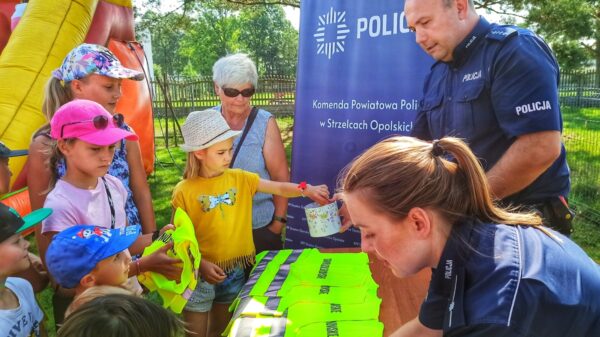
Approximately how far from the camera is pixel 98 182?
1.95 m

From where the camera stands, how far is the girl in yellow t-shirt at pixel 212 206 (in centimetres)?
209

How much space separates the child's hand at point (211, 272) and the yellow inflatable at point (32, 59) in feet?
9.84

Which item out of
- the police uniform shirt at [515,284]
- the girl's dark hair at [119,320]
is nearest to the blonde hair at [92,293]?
the girl's dark hair at [119,320]

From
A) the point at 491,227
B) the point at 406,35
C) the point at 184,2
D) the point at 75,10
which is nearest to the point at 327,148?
the point at 406,35

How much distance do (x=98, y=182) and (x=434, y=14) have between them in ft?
5.03

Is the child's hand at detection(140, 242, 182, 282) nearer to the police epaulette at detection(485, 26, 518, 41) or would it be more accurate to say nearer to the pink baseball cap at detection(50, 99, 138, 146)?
the pink baseball cap at detection(50, 99, 138, 146)

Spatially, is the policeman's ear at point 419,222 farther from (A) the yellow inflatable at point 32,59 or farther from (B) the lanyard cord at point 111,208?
(A) the yellow inflatable at point 32,59

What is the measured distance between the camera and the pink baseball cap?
180 cm

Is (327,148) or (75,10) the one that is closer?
(327,148)

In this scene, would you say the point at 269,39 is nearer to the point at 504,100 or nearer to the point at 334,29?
the point at 334,29

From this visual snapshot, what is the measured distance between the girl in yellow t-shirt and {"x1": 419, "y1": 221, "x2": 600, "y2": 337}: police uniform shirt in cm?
122

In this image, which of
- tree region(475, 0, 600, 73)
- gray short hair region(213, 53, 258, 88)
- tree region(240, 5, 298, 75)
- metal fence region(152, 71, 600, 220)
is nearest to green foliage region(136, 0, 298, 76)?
tree region(240, 5, 298, 75)

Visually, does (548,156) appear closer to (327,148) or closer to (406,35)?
(406,35)

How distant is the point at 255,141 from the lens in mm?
2570
